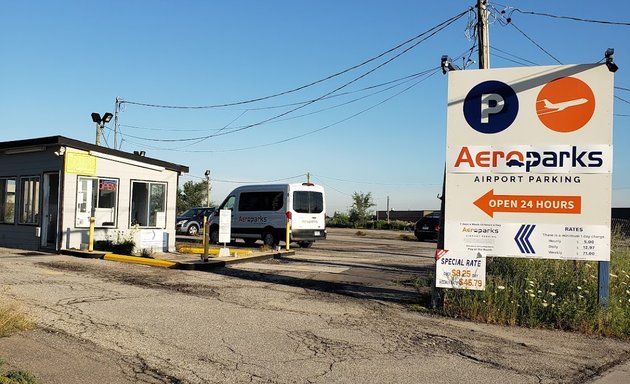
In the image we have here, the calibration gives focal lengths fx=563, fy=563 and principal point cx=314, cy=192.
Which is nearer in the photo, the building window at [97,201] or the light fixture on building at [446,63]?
the light fixture on building at [446,63]

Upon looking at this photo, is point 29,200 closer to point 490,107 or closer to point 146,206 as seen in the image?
point 146,206

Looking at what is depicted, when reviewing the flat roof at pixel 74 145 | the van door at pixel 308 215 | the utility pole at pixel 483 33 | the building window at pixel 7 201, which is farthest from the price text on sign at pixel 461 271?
the building window at pixel 7 201

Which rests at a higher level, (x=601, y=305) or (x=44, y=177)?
(x=44, y=177)

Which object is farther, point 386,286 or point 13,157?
point 13,157

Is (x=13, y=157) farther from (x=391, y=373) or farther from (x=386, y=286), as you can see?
(x=391, y=373)

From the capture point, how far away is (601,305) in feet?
29.2

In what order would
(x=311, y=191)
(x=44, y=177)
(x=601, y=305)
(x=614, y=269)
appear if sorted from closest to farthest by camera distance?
1. (x=601, y=305)
2. (x=614, y=269)
3. (x=44, y=177)
4. (x=311, y=191)

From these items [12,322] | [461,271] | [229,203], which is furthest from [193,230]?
[12,322]

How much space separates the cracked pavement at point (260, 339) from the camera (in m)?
5.88

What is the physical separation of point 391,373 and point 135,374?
2.63m

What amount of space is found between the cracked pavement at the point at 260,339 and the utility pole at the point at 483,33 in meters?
5.54

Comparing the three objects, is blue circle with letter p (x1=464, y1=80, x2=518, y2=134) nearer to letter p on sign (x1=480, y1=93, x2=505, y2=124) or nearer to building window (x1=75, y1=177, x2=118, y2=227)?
letter p on sign (x1=480, y1=93, x2=505, y2=124)

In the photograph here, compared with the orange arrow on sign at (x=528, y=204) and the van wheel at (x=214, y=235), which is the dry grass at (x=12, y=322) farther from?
the van wheel at (x=214, y=235)

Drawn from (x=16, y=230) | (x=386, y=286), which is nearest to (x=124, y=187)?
(x=16, y=230)
